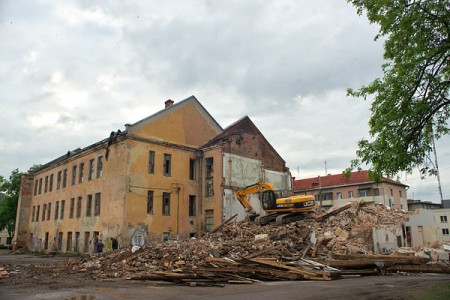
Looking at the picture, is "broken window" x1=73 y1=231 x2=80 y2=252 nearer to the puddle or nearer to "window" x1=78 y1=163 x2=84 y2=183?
"window" x1=78 y1=163 x2=84 y2=183

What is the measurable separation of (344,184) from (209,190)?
27646 millimetres

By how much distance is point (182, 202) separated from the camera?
2709cm

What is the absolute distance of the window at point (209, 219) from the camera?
89.4 feet

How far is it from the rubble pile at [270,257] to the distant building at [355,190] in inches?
961

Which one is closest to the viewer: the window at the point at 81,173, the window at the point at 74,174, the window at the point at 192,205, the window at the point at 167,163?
the window at the point at 167,163

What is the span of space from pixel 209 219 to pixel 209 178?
10.4 feet

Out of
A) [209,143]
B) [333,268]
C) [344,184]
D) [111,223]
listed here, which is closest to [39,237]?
[111,223]

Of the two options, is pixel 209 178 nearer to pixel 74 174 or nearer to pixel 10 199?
pixel 74 174

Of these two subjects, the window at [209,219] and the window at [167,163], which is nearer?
the window at [167,163]

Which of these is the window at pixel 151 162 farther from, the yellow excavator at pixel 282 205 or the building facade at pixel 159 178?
the yellow excavator at pixel 282 205

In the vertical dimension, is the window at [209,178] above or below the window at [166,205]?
above

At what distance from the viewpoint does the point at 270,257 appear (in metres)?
15.0

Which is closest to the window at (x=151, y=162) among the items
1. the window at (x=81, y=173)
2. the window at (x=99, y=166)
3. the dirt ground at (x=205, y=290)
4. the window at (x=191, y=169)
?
the window at (x=191, y=169)

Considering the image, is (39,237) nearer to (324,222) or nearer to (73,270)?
(73,270)
